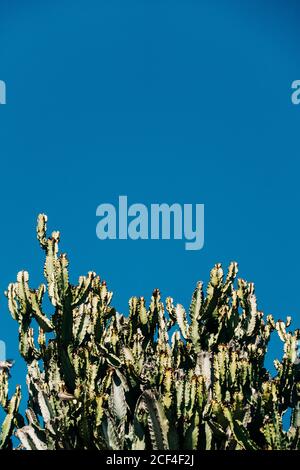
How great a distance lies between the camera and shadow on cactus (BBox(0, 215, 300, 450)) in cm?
597

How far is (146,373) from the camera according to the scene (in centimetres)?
760

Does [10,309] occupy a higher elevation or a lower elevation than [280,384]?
higher

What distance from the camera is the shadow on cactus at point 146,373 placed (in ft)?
19.6

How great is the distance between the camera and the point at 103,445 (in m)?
6.00

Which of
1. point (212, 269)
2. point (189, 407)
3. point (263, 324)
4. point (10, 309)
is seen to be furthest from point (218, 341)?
point (10, 309)

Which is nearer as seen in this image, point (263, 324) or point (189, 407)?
point (189, 407)

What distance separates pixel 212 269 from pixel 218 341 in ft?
3.45

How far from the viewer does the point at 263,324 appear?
968 cm

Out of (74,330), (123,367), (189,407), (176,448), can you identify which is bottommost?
(176,448)

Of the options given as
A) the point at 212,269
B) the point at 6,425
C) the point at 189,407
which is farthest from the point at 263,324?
the point at 6,425

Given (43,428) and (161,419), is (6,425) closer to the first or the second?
(43,428)
